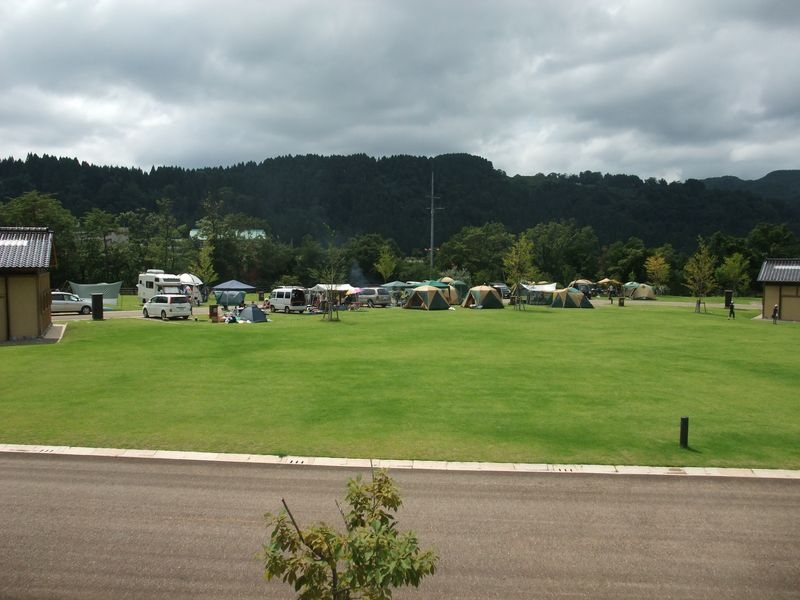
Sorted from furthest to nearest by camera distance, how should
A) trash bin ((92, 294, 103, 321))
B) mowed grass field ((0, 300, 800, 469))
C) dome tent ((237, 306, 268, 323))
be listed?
dome tent ((237, 306, 268, 323))
trash bin ((92, 294, 103, 321))
mowed grass field ((0, 300, 800, 469))

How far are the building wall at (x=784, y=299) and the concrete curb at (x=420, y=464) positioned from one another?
3457cm

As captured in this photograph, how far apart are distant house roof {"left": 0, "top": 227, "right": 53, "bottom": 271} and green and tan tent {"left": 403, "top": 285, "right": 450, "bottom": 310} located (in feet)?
88.2

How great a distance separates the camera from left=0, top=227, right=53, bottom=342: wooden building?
2453cm

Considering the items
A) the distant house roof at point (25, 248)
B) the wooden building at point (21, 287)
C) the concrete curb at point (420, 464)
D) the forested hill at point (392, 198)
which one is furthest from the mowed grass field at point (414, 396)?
the forested hill at point (392, 198)

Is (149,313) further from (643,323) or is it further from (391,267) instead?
(391,267)

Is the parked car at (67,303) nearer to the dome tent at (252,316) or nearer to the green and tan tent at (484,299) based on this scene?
the dome tent at (252,316)

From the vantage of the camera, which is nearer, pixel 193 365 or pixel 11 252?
pixel 193 365

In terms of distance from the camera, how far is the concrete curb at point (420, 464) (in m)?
9.55

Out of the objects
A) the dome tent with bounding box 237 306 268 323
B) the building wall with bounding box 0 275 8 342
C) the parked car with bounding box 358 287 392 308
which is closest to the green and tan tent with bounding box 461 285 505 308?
the parked car with bounding box 358 287 392 308

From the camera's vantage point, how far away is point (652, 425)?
12266 millimetres

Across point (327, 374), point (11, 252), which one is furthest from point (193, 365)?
point (11, 252)

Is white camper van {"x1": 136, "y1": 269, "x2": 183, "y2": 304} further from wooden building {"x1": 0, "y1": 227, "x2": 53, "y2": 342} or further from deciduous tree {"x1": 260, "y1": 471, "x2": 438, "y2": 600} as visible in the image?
deciduous tree {"x1": 260, "y1": 471, "x2": 438, "y2": 600}

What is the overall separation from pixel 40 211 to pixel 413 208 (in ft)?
353

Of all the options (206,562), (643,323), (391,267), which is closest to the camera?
(206,562)
